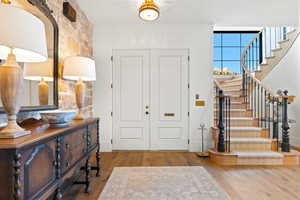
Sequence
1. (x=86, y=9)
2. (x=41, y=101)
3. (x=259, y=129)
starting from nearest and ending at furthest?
(x=41, y=101) < (x=86, y=9) < (x=259, y=129)

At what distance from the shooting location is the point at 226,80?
7008 millimetres

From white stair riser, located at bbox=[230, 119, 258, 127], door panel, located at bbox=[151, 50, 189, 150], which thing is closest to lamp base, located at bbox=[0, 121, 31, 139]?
door panel, located at bbox=[151, 50, 189, 150]

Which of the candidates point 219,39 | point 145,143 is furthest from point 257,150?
point 219,39

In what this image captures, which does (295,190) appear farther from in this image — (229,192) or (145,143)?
(145,143)

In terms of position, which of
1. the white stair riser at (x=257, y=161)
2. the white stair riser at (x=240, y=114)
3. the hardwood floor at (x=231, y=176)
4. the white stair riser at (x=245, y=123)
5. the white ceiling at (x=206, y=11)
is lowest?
the hardwood floor at (x=231, y=176)

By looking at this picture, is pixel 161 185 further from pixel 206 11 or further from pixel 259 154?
pixel 206 11

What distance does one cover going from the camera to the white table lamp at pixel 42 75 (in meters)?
1.89

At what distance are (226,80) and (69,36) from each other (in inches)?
228

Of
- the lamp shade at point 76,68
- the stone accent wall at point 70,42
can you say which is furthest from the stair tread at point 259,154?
the stone accent wall at point 70,42

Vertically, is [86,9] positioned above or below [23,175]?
above

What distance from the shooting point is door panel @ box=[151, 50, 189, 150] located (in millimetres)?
4223

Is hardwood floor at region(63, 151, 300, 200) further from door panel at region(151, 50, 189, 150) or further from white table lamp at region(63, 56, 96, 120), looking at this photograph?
white table lamp at region(63, 56, 96, 120)

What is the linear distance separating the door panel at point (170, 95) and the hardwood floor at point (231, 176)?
42cm

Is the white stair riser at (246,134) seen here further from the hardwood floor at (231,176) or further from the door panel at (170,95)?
the door panel at (170,95)
